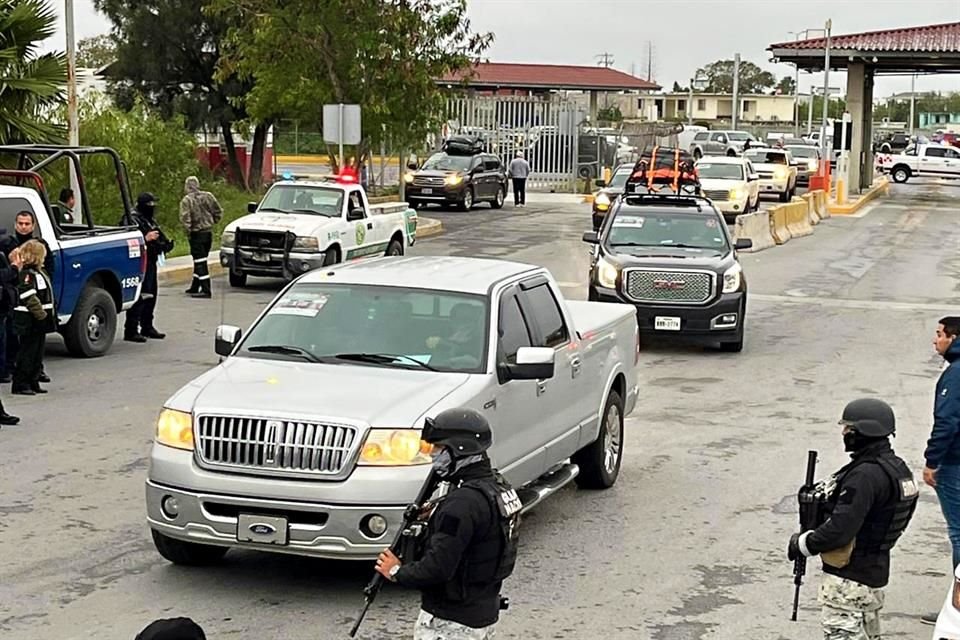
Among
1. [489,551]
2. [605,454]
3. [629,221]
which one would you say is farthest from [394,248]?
[489,551]

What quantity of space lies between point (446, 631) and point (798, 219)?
104ft

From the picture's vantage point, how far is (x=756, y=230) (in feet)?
103

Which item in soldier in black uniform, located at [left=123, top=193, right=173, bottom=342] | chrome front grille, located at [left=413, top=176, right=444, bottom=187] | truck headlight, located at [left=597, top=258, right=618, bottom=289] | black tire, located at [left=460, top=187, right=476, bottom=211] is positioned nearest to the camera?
soldier in black uniform, located at [left=123, top=193, right=173, bottom=342]

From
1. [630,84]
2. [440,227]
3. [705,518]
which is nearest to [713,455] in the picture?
[705,518]

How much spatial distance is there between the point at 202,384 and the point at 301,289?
1282mm

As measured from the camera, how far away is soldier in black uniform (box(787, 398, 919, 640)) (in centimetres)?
596

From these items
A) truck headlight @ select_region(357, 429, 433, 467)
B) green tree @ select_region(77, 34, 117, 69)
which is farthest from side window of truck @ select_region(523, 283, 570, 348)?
green tree @ select_region(77, 34, 117, 69)

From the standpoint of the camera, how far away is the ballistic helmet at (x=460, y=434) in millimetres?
5141

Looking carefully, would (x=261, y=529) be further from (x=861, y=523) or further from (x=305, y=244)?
(x=305, y=244)

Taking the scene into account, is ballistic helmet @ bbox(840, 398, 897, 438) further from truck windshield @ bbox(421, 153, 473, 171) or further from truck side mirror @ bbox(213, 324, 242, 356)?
truck windshield @ bbox(421, 153, 473, 171)

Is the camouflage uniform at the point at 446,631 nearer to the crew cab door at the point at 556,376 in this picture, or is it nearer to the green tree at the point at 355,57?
the crew cab door at the point at 556,376

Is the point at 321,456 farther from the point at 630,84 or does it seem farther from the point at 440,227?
the point at 630,84

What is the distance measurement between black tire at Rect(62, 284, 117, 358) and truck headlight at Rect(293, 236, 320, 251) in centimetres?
602

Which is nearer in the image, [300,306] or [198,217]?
[300,306]
